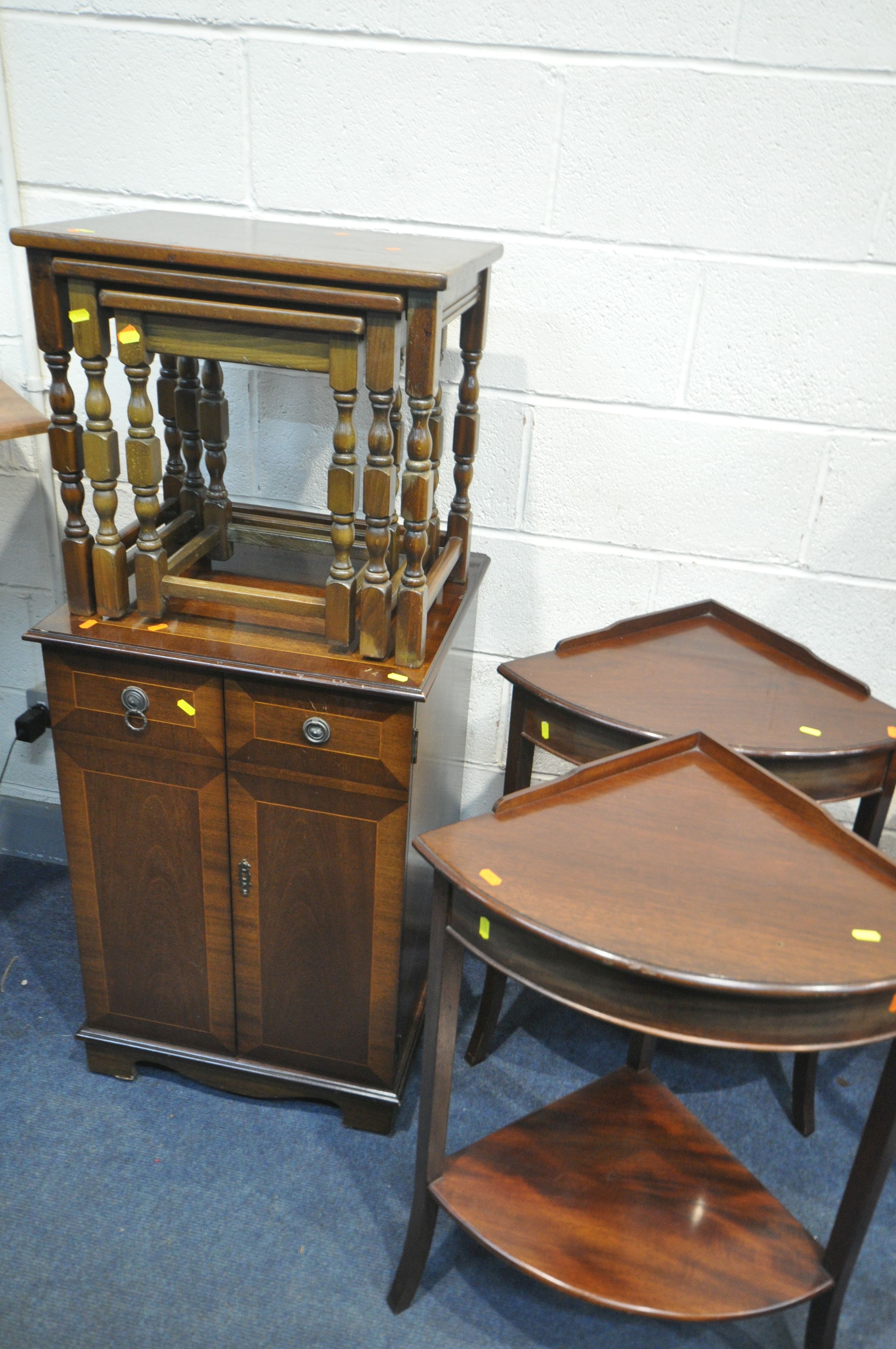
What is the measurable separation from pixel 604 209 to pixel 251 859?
1.26m

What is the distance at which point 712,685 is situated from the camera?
1695mm

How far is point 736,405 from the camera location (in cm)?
189

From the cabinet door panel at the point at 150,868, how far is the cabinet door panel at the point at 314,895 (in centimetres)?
4

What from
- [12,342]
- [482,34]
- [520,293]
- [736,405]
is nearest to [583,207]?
[520,293]

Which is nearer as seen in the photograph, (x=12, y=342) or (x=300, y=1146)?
(x=300, y=1146)

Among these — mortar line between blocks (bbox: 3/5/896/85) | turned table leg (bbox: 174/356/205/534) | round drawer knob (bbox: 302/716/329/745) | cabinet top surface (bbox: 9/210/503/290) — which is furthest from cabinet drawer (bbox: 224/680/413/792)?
mortar line between blocks (bbox: 3/5/896/85)

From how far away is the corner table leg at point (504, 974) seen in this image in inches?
69.1

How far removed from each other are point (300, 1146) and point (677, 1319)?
0.72 m

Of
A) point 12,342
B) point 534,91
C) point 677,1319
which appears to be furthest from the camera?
point 12,342

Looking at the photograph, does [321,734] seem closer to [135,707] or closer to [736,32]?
[135,707]

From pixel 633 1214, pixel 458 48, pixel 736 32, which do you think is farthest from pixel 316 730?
pixel 736 32

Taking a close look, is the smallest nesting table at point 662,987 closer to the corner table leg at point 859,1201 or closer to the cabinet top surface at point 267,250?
the corner table leg at point 859,1201

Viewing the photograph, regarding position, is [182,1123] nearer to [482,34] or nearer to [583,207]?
[583,207]

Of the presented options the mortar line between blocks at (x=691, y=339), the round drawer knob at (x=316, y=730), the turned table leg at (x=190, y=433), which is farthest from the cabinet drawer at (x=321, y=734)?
the mortar line between blocks at (x=691, y=339)
